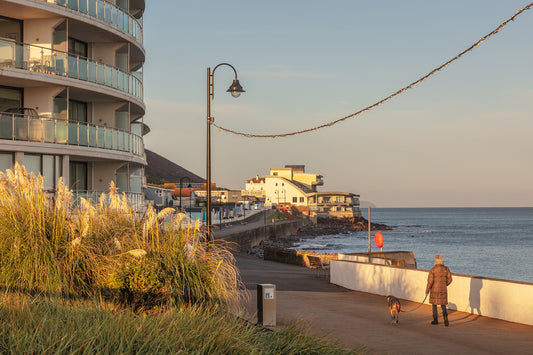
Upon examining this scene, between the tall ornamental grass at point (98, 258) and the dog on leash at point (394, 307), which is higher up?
the tall ornamental grass at point (98, 258)

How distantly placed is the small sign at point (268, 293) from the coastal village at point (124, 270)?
0.02 meters

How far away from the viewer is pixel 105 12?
2709 centimetres

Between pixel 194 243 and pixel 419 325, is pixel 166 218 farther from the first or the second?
pixel 419 325

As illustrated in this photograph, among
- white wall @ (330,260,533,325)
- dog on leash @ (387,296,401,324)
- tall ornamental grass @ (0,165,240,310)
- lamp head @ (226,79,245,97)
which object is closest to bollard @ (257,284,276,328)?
tall ornamental grass @ (0,165,240,310)

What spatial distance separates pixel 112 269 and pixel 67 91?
15909 millimetres

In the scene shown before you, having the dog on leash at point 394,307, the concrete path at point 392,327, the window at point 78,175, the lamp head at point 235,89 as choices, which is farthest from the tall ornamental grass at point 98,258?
the window at point 78,175

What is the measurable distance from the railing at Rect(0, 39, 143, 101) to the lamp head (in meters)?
8.03

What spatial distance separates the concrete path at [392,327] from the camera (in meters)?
11.6

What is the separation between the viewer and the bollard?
1267cm

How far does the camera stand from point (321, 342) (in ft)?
27.0

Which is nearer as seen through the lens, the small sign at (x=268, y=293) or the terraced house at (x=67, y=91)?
the small sign at (x=268, y=293)

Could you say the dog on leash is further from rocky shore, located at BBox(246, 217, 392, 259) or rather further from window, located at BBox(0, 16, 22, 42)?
rocky shore, located at BBox(246, 217, 392, 259)

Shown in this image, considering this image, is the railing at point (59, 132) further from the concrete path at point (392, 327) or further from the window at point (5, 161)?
the concrete path at point (392, 327)

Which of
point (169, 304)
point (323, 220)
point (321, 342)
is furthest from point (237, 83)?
point (323, 220)
